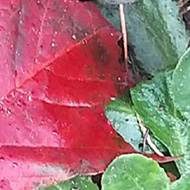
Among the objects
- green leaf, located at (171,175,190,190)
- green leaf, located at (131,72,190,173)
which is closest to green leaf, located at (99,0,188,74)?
green leaf, located at (131,72,190,173)

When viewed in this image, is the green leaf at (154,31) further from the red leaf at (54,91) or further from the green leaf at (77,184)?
the green leaf at (77,184)

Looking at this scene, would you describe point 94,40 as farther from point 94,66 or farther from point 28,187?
point 28,187

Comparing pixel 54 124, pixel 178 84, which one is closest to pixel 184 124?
pixel 178 84

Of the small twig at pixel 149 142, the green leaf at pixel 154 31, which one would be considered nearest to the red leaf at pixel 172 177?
the small twig at pixel 149 142

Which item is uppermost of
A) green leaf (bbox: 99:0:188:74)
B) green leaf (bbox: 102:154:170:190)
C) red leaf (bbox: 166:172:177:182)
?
green leaf (bbox: 99:0:188:74)

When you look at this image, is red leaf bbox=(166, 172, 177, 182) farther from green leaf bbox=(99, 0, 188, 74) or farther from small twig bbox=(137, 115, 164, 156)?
green leaf bbox=(99, 0, 188, 74)
